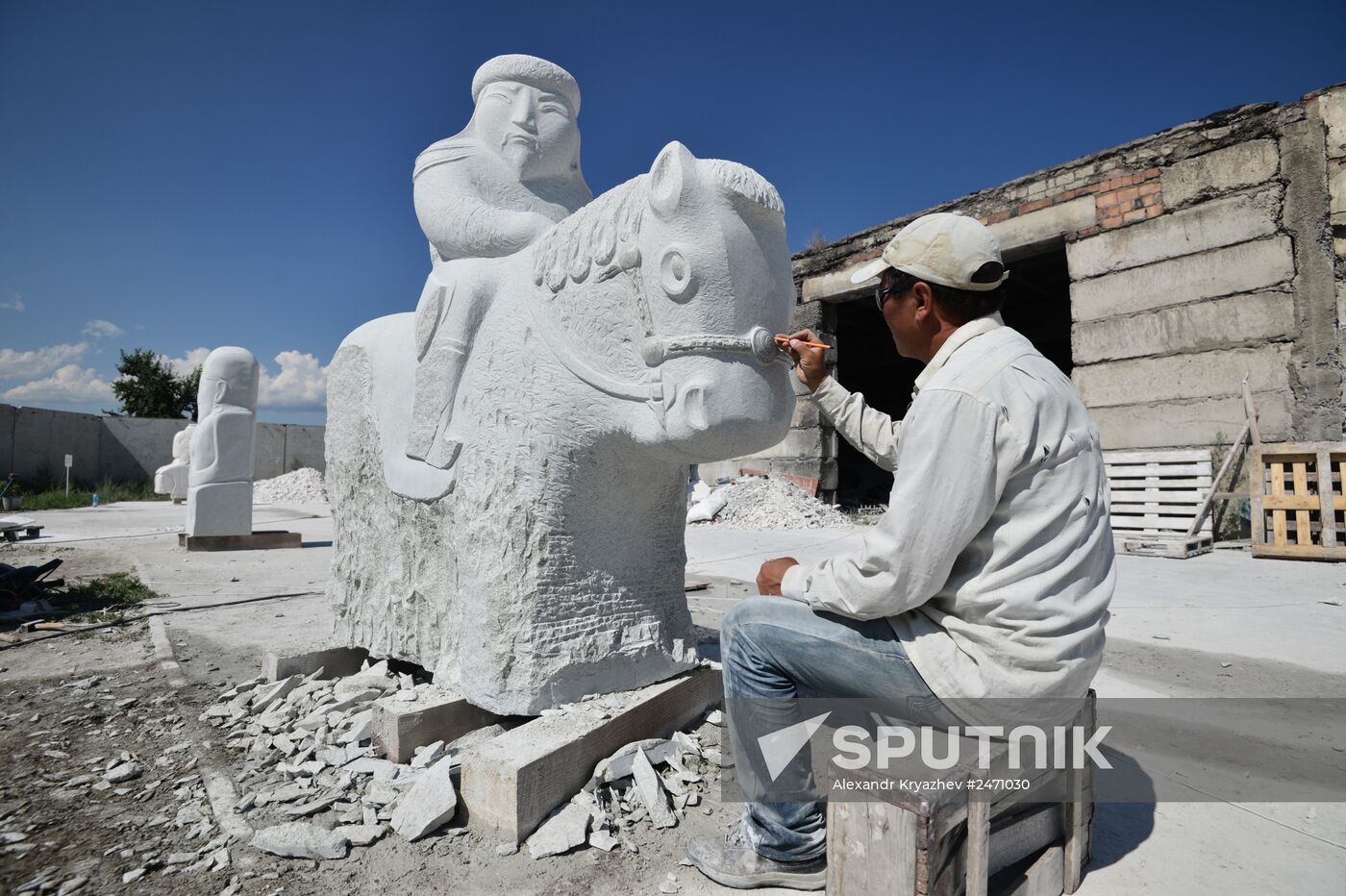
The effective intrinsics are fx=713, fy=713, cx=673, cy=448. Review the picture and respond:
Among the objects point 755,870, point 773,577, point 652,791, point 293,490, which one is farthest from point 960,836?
point 293,490

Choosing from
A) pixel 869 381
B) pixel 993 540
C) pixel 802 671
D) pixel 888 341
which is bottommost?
pixel 802 671

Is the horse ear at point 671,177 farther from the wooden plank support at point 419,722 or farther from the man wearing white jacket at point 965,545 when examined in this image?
the wooden plank support at point 419,722

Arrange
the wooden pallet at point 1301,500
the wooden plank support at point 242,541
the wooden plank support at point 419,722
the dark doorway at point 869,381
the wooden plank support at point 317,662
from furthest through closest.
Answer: the dark doorway at point 869,381 < the wooden plank support at point 242,541 < the wooden pallet at point 1301,500 < the wooden plank support at point 317,662 < the wooden plank support at point 419,722

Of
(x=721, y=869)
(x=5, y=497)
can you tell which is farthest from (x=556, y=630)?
(x=5, y=497)

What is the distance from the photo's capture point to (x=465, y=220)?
2420 mm

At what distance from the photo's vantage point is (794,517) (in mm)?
9109

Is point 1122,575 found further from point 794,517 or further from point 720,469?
point 720,469

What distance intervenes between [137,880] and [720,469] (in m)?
9.75

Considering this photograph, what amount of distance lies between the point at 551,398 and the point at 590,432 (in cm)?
16

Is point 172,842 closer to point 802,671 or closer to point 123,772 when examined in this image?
point 123,772

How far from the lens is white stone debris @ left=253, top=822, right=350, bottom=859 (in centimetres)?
172

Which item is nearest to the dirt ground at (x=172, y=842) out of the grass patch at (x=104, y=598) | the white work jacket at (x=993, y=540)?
the white work jacket at (x=993, y=540)

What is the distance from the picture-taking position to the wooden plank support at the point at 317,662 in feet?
9.17

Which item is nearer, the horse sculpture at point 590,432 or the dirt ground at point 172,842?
the dirt ground at point 172,842
